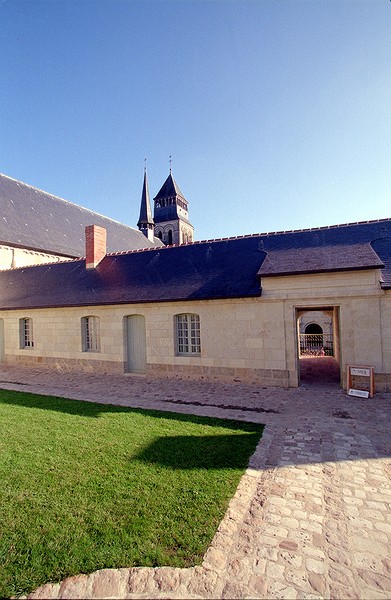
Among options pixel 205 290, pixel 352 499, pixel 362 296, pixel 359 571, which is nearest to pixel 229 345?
pixel 205 290

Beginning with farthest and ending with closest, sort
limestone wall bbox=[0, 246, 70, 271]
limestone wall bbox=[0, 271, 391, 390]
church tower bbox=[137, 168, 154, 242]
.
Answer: church tower bbox=[137, 168, 154, 242] → limestone wall bbox=[0, 246, 70, 271] → limestone wall bbox=[0, 271, 391, 390]

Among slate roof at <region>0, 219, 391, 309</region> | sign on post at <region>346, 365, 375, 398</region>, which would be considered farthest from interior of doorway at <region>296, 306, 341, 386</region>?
slate roof at <region>0, 219, 391, 309</region>

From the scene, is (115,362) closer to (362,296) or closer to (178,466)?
(178,466)

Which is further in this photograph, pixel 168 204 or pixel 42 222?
pixel 168 204

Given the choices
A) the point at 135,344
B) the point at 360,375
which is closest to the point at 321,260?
the point at 360,375

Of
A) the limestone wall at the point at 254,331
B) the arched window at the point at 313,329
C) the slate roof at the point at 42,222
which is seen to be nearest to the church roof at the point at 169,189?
the slate roof at the point at 42,222

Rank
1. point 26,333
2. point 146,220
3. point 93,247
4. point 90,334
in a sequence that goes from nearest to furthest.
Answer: point 90,334, point 26,333, point 93,247, point 146,220

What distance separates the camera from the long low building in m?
8.69

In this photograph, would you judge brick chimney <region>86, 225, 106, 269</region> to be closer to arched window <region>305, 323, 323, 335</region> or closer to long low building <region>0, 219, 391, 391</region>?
long low building <region>0, 219, 391, 391</region>

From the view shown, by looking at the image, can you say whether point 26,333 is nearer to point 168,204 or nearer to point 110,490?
point 110,490

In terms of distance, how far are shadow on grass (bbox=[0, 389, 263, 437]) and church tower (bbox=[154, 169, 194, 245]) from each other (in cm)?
3361

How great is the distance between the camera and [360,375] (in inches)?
328

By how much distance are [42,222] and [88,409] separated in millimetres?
17251

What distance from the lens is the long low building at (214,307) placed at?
8688mm
